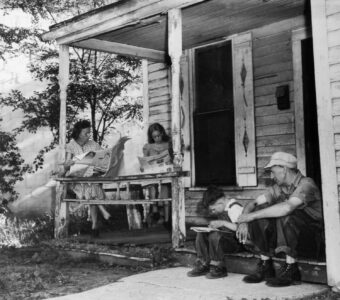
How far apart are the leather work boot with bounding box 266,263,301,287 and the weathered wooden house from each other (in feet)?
5.63

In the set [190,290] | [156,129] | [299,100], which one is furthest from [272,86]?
[190,290]

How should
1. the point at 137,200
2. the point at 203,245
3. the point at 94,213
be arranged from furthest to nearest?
the point at 94,213 → the point at 137,200 → the point at 203,245

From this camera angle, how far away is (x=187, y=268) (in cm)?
532

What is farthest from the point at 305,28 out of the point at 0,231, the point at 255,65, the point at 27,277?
the point at 0,231

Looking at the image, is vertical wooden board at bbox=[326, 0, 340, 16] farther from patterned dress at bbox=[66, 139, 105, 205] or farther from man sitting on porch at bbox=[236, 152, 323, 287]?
patterned dress at bbox=[66, 139, 105, 205]

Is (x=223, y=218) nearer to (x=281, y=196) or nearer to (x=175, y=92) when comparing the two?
(x=281, y=196)

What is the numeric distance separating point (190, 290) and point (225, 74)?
4285mm

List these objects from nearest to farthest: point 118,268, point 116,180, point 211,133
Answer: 1. point 118,268
2. point 116,180
3. point 211,133

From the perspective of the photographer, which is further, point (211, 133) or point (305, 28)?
point (211, 133)

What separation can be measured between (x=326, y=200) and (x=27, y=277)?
3394 millimetres

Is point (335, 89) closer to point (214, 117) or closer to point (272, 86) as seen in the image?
point (272, 86)

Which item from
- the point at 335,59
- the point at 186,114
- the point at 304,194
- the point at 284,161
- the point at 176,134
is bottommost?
the point at 304,194

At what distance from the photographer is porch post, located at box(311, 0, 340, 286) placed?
4246mm

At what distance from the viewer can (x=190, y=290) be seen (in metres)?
4.30
